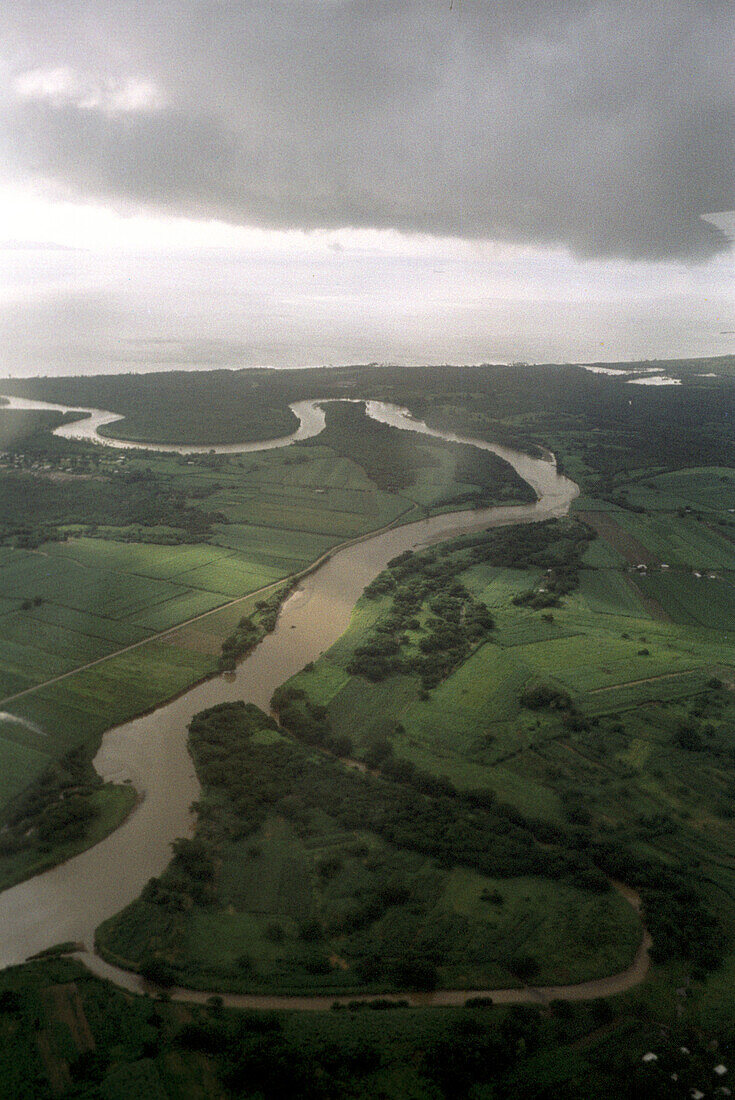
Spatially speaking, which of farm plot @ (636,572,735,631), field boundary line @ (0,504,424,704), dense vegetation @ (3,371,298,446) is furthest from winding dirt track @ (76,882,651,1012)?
dense vegetation @ (3,371,298,446)

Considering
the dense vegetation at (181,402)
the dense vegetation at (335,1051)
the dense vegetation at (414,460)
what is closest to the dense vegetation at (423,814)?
the dense vegetation at (335,1051)

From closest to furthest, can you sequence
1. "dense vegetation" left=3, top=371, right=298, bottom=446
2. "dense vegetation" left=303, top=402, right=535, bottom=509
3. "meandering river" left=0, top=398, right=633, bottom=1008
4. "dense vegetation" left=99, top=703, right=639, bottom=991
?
"dense vegetation" left=99, top=703, right=639, bottom=991
"meandering river" left=0, top=398, right=633, bottom=1008
"dense vegetation" left=303, top=402, right=535, bottom=509
"dense vegetation" left=3, top=371, right=298, bottom=446

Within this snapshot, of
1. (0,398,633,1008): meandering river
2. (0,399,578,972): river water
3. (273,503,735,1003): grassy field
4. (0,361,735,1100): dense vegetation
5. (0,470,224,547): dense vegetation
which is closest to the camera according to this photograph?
(0,361,735,1100): dense vegetation

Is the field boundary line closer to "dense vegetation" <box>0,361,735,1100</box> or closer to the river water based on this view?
the river water

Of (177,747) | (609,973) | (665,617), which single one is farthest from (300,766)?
(665,617)

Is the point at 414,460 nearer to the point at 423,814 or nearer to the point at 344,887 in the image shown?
the point at 423,814

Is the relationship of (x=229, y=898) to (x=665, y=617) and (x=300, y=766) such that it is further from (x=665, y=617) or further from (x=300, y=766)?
(x=665, y=617)

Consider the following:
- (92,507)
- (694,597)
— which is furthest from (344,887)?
(92,507)
